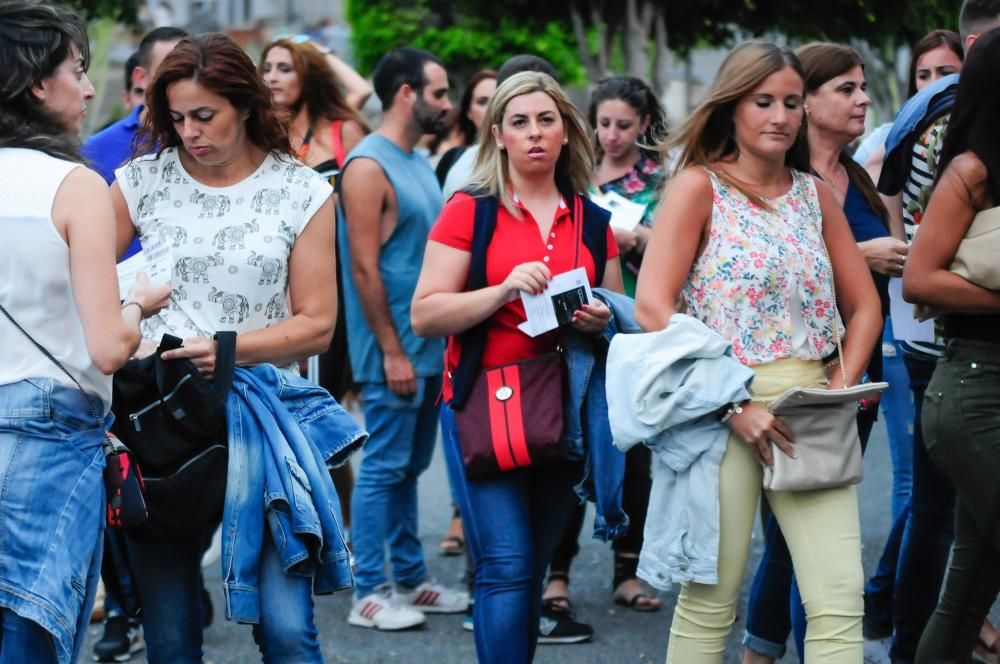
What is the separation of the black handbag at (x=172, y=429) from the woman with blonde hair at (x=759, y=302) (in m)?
1.25

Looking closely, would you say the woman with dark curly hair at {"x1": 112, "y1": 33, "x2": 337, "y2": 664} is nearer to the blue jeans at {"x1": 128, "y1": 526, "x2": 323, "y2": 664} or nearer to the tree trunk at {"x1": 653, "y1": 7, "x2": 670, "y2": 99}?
the blue jeans at {"x1": 128, "y1": 526, "x2": 323, "y2": 664}

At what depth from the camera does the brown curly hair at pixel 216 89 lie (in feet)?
13.8

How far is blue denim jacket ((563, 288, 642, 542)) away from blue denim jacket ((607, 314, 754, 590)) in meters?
0.35

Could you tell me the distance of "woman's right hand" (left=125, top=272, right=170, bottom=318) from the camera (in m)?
3.85

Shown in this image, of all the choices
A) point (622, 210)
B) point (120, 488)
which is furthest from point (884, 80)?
point (120, 488)

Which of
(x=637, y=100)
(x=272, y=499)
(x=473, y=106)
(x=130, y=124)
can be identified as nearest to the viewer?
(x=272, y=499)

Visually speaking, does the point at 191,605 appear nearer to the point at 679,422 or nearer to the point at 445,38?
the point at 679,422

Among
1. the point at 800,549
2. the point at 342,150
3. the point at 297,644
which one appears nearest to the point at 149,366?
the point at 297,644

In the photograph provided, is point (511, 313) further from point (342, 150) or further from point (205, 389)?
point (342, 150)

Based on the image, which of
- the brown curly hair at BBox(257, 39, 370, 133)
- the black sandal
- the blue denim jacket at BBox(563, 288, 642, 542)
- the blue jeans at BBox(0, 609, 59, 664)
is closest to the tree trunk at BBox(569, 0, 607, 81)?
the brown curly hair at BBox(257, 39, 370, 133)

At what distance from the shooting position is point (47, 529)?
355 centimetres

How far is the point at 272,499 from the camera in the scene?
13.0 ft

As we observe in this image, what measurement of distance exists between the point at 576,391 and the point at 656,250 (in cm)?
60

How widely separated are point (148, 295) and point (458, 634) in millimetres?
2893
